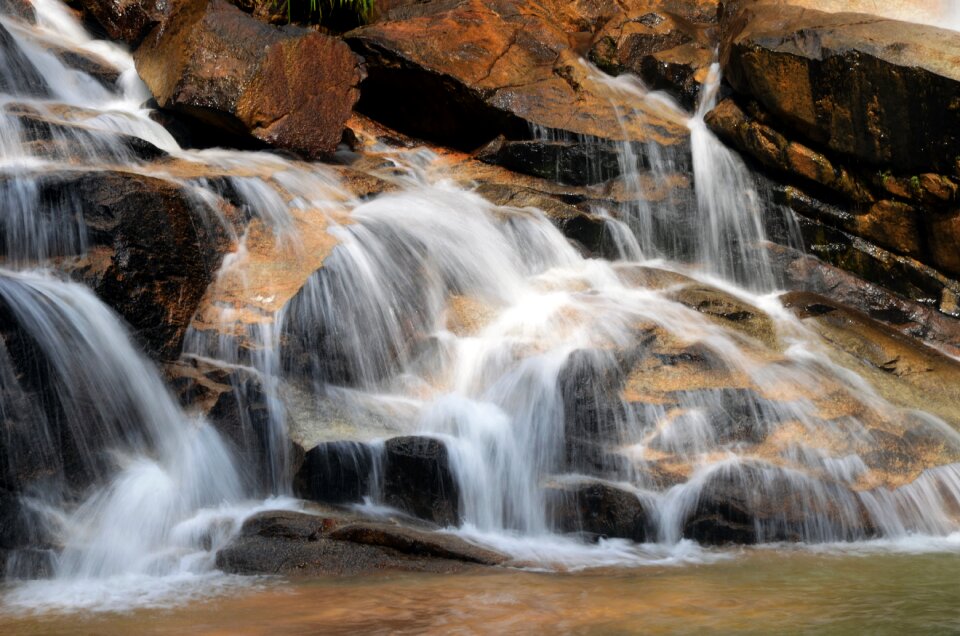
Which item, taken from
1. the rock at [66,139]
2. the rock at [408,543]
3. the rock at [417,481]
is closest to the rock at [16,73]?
the rock at [66,139]

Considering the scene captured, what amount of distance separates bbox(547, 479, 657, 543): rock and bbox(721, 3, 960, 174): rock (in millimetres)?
5092

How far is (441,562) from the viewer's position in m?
4.63

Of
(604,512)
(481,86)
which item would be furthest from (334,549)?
(481,86)

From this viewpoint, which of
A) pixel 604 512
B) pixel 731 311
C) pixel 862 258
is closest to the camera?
pixel 604 512

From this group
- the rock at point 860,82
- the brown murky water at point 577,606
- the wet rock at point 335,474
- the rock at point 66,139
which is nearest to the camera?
the brown murky water at point 577,606

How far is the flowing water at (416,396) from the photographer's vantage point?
4793 millimetres

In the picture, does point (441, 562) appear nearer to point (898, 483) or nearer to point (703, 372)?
point (703, 372)

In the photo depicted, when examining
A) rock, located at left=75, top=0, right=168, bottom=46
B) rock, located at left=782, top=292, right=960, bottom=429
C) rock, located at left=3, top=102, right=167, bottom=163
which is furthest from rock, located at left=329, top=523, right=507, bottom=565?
rock, located at left=75, top=0, right=168, bottom=46

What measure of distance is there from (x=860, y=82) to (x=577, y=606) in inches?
262

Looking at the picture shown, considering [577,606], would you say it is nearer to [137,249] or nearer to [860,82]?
[137,249]

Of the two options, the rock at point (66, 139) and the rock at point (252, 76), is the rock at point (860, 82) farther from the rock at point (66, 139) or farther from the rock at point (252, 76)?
the rock at point (66, 139)

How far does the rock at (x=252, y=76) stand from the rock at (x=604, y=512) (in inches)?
196

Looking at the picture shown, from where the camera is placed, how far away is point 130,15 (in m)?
9.97

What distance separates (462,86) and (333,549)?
22.1ft
